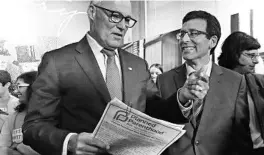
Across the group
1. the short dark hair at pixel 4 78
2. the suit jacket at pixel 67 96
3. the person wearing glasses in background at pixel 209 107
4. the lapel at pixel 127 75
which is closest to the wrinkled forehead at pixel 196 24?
the person wearing glasses in background at pixel 209 107

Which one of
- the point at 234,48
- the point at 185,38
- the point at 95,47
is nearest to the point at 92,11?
the point at 95,47

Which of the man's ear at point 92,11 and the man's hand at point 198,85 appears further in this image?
the man's ear at point 92,11

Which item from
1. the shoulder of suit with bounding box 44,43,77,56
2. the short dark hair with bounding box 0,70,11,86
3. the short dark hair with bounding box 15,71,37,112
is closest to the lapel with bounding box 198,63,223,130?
the shoulder of suit with bounding box 44,43,77,56

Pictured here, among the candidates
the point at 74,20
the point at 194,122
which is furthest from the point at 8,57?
the point at 194,122

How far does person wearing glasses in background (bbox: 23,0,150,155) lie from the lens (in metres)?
1.55

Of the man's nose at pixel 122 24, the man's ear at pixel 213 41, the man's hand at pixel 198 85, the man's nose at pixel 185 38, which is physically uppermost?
the man's nose at pixel 122 24

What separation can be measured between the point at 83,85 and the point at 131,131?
0.33m

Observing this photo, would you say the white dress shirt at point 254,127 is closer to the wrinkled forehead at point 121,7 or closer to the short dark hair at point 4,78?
the wrinkled forehead at point 121,7

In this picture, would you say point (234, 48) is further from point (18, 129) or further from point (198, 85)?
point (18, 129)

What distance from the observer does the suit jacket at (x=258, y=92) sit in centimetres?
217

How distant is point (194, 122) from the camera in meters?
2.32

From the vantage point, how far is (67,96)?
160cm

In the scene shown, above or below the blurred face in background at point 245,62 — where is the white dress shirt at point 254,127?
below

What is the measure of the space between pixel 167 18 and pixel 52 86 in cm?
425
